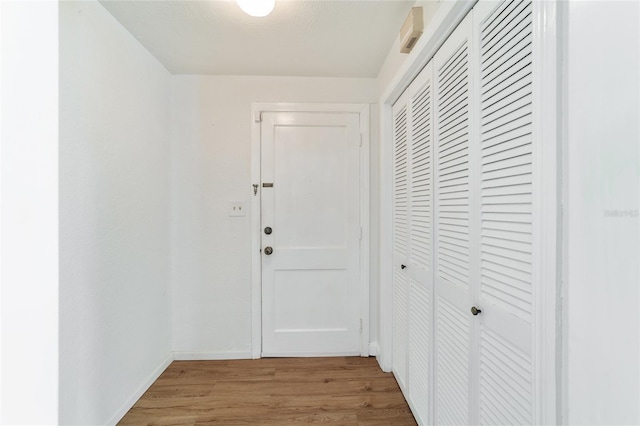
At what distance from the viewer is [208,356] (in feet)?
7.24

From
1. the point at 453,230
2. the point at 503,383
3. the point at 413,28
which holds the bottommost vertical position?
the point at 503,383

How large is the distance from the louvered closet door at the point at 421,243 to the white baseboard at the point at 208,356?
1.28 m

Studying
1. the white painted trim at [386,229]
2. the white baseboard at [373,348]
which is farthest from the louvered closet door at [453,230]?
the white baseboard at [373,348]

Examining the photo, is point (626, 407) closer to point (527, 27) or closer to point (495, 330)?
point (495, 330)

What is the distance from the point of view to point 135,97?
175 cm

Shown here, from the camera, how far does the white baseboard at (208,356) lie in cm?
220

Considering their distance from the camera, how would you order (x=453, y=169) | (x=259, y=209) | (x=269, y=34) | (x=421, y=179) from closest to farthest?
(x=453, y=169)
(x=421, y=179)
(x=269, y=34)
(x=259, y=209)

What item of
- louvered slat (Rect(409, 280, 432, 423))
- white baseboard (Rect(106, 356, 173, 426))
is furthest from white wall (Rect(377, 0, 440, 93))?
white baseboard (Rect(106, 356, 173, 426))

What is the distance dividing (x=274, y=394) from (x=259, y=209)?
127 cm

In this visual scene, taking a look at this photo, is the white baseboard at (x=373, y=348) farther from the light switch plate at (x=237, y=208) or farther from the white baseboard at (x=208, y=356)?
the light switch plate at (x=237, y=208)

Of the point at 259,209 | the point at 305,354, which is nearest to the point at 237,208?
the point at 259,209

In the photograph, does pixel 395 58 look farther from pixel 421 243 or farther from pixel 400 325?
pixel 400 325
